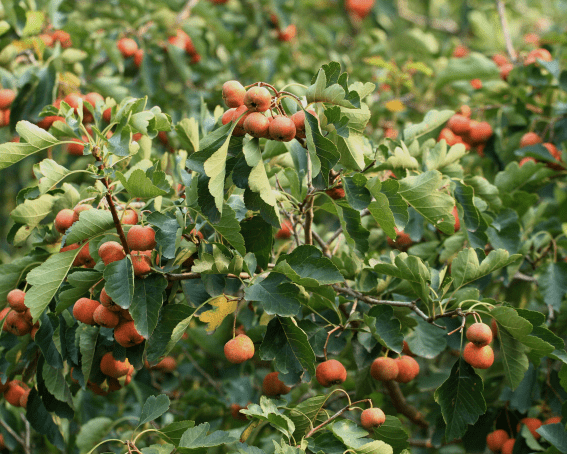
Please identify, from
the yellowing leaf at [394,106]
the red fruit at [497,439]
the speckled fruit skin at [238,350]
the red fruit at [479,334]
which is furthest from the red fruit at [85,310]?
the yellowing leaf at [394,106]

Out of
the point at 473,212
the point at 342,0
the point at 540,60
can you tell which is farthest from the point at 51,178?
the point at 342,0

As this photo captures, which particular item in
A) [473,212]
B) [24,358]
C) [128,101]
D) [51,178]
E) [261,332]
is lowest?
[24,358]

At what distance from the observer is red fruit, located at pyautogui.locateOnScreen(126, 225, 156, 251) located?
153 cm

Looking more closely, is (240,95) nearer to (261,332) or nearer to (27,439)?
(261,332)

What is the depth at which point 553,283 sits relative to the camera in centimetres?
216

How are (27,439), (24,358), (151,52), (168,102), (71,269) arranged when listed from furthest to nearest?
(168,102)
(151,52)
(27,439)
(24,358)
(71,269)

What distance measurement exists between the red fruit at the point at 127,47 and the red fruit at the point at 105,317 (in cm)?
209

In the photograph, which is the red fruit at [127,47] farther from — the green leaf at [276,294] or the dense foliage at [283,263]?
the green leaf at [276,294]

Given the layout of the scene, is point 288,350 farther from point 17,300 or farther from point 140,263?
point 17,300

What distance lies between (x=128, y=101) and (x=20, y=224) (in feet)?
1.90

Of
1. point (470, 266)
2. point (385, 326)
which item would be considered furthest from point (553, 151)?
point (385, 326)

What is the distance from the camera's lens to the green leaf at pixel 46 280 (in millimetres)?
1562

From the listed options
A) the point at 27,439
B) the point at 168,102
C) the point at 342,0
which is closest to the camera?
the point at 27,439

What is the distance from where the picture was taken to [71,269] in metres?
1.71
